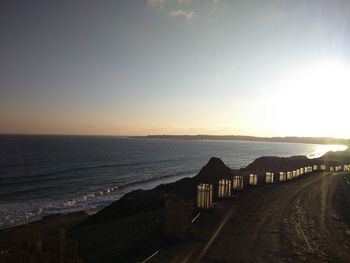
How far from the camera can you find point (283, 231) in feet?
58.2

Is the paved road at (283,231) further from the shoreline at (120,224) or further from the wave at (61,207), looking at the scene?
the wave at (61,207)

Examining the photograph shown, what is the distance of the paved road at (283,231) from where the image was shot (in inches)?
547

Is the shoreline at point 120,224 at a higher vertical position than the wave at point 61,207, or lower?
higher

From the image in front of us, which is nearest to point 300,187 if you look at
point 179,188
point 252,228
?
point 179,188

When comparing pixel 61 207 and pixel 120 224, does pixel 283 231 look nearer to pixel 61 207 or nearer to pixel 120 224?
pixel 120 224

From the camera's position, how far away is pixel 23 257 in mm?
10516

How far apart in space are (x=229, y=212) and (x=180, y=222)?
21.7 feet

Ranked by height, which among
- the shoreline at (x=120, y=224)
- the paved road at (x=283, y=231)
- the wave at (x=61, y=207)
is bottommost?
the wave at (x=61, y=207)

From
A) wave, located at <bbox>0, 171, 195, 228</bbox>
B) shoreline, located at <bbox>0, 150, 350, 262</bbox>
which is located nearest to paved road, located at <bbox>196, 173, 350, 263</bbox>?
shoreline, located at <bbox>0, 150, 350, 262</bbox>


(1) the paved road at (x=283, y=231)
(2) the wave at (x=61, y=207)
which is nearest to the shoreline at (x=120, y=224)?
(2) the wave at (x=61, y=207)

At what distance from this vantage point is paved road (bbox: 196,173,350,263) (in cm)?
1390

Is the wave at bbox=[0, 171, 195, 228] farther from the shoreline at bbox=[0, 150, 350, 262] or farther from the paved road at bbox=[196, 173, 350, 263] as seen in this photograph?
the paved road at bbox=[196, 173, 350, 263]

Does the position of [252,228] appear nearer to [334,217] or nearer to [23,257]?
[334,217]

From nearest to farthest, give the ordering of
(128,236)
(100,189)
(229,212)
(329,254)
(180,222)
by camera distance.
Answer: (329,254) < (180,222) < (128,236) < (229,212) < (100,189)
